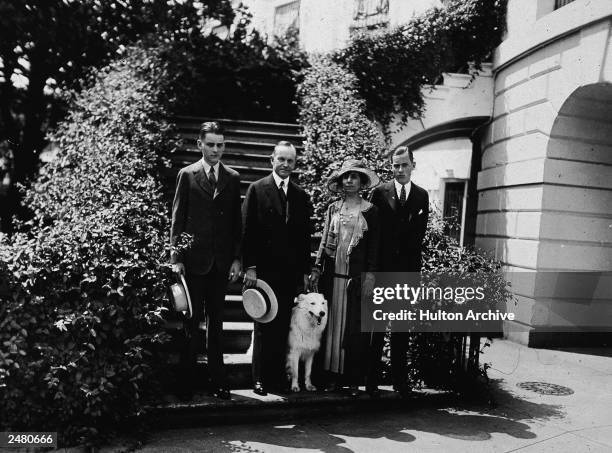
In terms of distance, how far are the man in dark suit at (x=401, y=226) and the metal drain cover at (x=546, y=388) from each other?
1.85m

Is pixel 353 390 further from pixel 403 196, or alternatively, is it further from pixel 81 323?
pixel 81 323

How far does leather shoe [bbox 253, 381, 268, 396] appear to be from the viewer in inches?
205

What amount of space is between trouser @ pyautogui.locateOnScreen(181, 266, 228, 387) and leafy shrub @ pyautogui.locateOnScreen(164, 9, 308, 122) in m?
6.94

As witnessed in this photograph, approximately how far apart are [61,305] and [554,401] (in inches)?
195

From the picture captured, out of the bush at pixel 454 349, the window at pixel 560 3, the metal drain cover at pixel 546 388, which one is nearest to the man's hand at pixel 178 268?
the bush at pixel 454 349

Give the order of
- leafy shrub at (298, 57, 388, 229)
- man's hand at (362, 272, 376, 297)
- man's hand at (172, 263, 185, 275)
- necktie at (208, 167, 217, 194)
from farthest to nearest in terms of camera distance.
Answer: leafy shrub at (298, 57, 388, 229) < man's hand at (362, 272, 376, 297) < necktie at (208, 167, 217, 194) < man's hand at (172, 263, 185, 275)

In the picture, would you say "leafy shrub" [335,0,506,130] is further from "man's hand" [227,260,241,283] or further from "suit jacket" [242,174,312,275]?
"man's hand" [227,260,241,283]

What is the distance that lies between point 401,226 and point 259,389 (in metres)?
2.01

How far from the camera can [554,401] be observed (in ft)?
20.4

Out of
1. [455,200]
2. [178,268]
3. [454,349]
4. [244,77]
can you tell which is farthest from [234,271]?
[455,200]

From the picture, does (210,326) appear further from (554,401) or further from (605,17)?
(605,17)

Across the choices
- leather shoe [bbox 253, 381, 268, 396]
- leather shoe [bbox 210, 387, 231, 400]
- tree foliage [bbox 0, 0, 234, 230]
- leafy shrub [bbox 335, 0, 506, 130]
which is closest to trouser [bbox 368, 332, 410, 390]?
leather shoe [bbox 253, 381, 268, 396]

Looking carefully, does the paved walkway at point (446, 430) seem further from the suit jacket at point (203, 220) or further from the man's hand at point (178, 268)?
the suit jacket at point (203, 220)

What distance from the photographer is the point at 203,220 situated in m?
5.00
